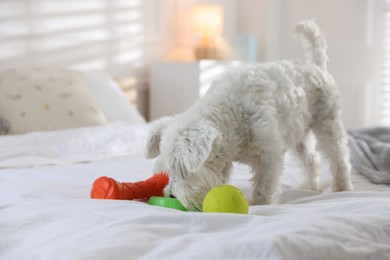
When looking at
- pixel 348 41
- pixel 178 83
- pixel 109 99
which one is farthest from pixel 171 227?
pixel 348 41

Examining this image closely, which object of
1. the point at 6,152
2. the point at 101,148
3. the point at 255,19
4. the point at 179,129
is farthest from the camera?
the point at 255,19

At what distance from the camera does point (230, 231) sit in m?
1.29

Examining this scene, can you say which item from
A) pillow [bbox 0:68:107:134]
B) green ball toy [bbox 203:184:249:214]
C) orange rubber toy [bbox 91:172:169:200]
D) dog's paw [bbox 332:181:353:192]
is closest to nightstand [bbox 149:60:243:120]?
pillow [bbox 0:68:107:134]

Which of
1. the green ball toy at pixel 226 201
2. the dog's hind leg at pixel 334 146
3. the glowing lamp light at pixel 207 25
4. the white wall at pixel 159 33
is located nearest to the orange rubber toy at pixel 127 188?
the green ball toy at pixel 226 201

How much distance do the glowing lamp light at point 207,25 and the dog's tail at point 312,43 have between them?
2.36 m

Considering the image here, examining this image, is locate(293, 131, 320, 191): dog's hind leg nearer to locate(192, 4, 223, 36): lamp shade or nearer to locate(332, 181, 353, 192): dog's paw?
locate(332, 181, 353, 192): dog's paw

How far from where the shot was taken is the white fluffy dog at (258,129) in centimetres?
163

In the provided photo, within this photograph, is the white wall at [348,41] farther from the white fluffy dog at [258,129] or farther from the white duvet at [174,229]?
the white duvet at [174,229]

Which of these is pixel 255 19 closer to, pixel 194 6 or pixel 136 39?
pixel 194 6

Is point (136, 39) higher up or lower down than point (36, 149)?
higher up

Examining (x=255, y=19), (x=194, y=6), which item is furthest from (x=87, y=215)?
(x=255, y=19)

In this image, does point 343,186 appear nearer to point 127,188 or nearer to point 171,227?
point 127,188

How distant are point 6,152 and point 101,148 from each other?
449 mm

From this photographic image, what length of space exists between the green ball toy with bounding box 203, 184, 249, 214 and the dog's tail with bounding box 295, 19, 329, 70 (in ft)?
3.62
